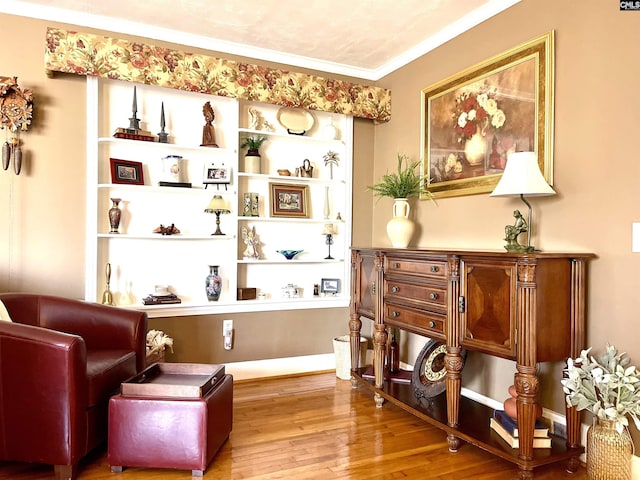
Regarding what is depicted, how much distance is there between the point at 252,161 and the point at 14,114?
1655 mm

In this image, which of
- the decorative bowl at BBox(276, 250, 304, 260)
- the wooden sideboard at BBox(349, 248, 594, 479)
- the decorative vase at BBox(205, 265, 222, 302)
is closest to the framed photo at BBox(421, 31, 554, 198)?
the wooden sideboard at BBox(349, 248, 594, 479)

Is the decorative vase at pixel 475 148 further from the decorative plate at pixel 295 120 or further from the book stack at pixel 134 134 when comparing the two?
the book stack at pixel 134 134

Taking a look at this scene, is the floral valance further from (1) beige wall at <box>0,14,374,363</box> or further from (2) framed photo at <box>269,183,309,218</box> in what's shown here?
(2) framed photo at <box>269,183,309,218</box>

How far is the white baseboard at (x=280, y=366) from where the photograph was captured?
3613mm

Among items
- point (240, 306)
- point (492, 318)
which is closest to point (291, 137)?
point (240, 306)

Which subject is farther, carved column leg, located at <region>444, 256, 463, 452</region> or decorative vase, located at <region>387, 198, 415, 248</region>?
decorative vase, located at <region>387, 198, 415, 248</region>

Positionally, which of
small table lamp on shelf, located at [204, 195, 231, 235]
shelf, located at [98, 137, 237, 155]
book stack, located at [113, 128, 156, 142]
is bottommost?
small table lamp on shelf, located at [204, 195, 231, 235]

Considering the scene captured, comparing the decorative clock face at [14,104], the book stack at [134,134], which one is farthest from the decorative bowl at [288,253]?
the decorative clock face at [14,104]

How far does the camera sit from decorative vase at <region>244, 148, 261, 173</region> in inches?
144

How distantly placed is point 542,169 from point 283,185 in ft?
6.80

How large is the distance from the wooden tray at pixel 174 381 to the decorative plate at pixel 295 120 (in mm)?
Answer: 2198

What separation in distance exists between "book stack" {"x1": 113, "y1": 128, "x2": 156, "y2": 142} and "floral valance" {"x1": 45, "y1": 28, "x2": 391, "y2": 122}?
373 mm

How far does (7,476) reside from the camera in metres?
2.08

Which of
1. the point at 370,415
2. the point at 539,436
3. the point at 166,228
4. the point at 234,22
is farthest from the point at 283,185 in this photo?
the point at 539,436
